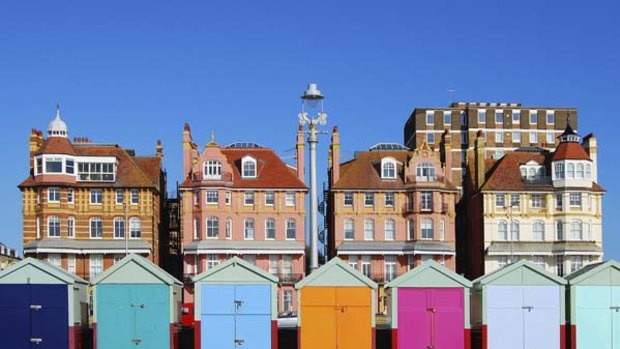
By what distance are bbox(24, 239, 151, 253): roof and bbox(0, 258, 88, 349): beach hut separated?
32347mm

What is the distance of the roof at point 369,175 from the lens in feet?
274

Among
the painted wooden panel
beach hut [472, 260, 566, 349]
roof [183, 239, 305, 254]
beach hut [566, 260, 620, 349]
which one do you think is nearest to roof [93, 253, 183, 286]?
the painted wooden panel

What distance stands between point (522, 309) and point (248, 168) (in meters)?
38.6

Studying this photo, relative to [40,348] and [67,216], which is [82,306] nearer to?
[40,348]

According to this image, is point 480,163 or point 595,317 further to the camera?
point 480,163

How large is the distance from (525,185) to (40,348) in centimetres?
4798

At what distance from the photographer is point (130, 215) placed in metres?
82.0

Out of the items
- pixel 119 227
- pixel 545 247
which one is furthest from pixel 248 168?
pixel 545 247

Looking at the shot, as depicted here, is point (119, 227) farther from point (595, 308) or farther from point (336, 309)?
point (595, 308)

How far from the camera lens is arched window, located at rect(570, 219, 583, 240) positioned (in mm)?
83500

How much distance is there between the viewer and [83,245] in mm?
80875

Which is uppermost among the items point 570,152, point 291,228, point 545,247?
point 570,152

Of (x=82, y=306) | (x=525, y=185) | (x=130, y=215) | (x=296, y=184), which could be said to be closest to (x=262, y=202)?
(x=296, y=184)

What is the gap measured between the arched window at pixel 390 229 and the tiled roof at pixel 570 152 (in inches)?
553
